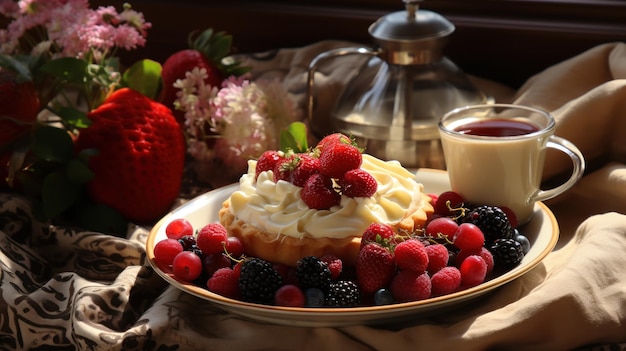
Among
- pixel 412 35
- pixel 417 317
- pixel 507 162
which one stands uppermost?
pixel 412 35

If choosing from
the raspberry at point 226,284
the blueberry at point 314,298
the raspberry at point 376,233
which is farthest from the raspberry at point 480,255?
the raspberry at point 226,284

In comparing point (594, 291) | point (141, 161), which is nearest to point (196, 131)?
point (141, 161)

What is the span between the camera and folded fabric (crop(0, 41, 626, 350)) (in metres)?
1.23

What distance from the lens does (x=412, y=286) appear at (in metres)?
1.23

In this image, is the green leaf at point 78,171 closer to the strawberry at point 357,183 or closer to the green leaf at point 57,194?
the green leaf at point 57,194

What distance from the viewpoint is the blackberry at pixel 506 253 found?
133cm

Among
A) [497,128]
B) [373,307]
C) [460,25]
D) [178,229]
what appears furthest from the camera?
[460,25]

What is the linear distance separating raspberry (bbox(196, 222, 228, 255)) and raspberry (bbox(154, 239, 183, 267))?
0.12ft

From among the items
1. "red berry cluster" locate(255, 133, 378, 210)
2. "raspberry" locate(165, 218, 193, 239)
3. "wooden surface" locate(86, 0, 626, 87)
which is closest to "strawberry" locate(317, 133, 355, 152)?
"red berry cluster" locate(255, 133, 378, 210)

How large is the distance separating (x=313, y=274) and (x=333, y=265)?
46 millimetres

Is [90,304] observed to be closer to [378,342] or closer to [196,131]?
[378,342]

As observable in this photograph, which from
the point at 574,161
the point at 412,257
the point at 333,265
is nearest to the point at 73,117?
the point at 333,265

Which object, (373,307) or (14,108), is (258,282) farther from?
(14,108)

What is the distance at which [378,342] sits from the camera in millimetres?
1227
